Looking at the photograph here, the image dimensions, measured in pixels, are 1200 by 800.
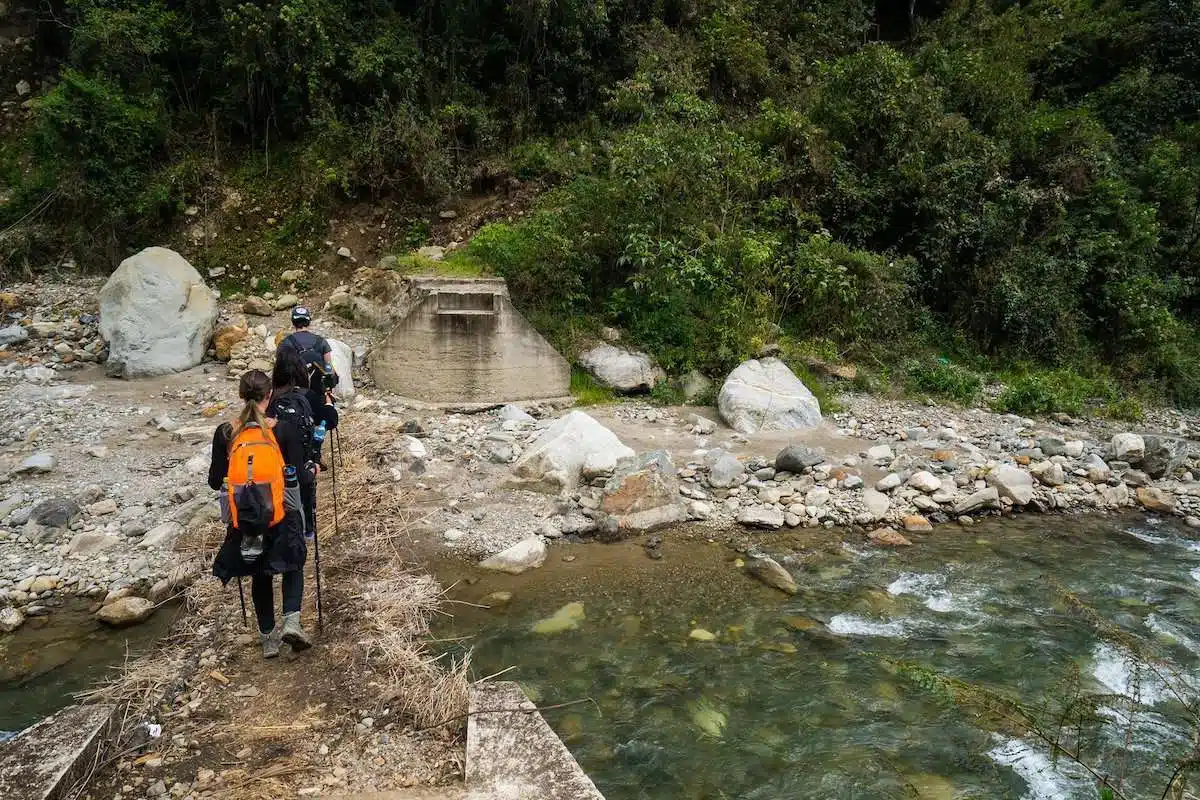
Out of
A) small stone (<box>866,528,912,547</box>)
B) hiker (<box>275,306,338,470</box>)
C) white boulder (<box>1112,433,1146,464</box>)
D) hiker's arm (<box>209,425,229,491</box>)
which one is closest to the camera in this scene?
hiker's arm (<box>209,425,229,491</box>)

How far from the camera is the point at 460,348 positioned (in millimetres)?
9664

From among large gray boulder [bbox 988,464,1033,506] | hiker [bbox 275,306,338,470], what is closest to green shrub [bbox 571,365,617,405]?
hiker [bbox 275,306,338,470]

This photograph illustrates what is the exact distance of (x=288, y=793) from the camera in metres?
3.35

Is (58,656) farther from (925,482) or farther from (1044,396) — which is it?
(1044,396)

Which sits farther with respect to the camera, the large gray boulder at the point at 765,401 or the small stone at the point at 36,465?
the large gray boulder at the point at 765,401

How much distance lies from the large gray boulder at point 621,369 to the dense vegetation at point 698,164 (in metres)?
0.36

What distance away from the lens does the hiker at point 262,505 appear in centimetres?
395

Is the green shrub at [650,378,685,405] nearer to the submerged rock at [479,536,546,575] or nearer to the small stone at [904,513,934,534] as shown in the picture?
the small stone at [904,513,934,534]

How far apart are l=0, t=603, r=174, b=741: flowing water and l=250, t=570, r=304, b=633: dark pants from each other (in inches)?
48.6

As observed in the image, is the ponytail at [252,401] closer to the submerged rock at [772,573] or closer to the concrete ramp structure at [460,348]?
the submerged rock at [772,573]

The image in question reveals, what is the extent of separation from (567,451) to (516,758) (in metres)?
4.41

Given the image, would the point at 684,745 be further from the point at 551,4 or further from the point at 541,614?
the point at 551,4

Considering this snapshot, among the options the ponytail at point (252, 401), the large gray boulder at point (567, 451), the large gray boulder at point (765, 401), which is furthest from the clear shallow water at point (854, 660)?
the large gray boulder at point (765, 401)

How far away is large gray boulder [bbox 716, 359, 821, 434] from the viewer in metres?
9.43
